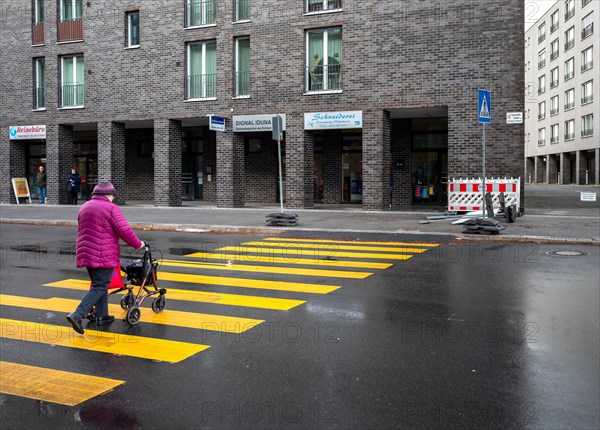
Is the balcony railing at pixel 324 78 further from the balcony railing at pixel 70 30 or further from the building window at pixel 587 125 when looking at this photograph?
the building window at pixel 587 125

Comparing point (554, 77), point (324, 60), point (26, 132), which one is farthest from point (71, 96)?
point (554, 77)

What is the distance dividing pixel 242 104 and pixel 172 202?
5.18 metres

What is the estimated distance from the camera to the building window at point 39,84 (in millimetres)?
29516

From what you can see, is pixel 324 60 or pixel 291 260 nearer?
pixel 291 260

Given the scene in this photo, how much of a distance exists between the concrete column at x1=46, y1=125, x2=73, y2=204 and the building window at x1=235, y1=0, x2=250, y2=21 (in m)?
10.3

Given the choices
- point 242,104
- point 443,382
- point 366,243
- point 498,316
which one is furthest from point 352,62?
point 443,382

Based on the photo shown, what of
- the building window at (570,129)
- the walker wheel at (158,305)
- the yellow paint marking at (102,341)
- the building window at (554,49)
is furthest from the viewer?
the building window at (554,49)

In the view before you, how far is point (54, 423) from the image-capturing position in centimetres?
415

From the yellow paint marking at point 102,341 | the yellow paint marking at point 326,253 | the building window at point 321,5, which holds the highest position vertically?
the building window at point 321,5

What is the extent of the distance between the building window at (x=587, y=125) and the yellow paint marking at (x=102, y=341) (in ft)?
199

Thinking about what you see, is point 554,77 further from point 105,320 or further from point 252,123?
point 105,320

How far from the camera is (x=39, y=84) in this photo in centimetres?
2969

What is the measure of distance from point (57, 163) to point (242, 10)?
11357mm

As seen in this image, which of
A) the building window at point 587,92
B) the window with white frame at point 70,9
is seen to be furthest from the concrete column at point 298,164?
the building window at point 587,92
